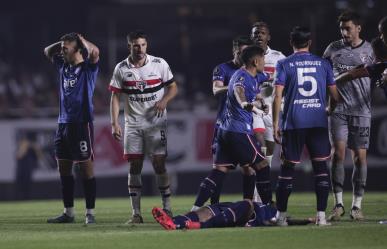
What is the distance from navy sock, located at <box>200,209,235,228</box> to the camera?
11.4 meters

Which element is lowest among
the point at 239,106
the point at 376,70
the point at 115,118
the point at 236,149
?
the point at 236,149

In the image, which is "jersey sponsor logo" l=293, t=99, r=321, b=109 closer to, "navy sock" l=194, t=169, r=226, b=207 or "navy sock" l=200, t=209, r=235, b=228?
"navy sock" l=194, t=169, r=226, b=207

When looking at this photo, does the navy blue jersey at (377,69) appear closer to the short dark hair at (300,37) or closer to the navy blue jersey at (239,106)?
the short dark hair at (300,37)

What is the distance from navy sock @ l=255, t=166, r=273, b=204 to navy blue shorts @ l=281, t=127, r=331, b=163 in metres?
0.56

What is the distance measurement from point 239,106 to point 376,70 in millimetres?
1741

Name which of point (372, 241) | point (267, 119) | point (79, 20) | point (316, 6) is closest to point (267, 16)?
point (316, 6)

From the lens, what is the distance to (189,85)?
2645cm

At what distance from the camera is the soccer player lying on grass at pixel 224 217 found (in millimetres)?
11234

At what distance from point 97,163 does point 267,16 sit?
23.6 ft

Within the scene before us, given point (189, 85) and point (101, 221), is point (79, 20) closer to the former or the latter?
point (189, 85)

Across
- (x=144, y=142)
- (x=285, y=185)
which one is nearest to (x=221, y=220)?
(x=285, y=185)

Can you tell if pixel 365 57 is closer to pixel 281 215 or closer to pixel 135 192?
pixel 281 215

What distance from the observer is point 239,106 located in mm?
12055

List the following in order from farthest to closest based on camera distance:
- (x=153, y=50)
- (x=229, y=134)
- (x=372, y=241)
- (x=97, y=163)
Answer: (x=153, y=50) → (x=97, y=163) → (x=229, y=134) → (x=372, y=241)
